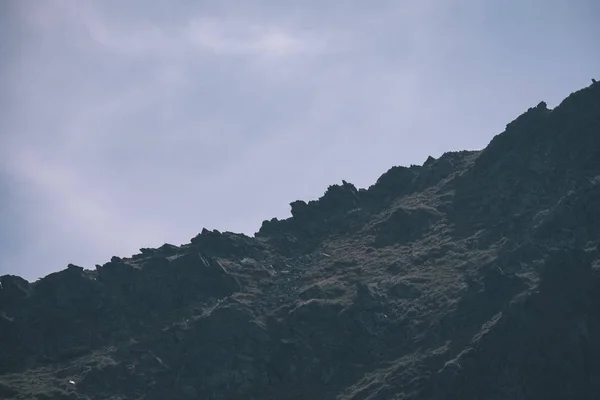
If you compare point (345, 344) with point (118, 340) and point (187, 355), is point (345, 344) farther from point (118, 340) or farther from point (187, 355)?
point (118, 340)

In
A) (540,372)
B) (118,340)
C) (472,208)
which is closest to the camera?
(540,372)

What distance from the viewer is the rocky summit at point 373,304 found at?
82.6 m

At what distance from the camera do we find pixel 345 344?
9181cm

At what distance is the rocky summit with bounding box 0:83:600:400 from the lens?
82.6m

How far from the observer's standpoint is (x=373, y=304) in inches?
3765

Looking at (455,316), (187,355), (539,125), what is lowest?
(455,316)

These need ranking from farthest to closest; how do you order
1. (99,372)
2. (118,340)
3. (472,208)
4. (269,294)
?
1. (472,208)
2. (269,294)
3. (118,340)
4. (99,372)

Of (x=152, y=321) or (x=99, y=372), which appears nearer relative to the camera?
(x=99, y=372)

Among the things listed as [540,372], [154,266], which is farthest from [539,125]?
[154,266]

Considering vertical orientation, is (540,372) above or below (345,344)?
below

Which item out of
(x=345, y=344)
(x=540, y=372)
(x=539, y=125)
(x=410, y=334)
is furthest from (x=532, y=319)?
(x=539, y=125)

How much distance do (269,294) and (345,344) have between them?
14929mm

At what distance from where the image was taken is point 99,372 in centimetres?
8912

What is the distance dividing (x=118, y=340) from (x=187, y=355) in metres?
9.10
